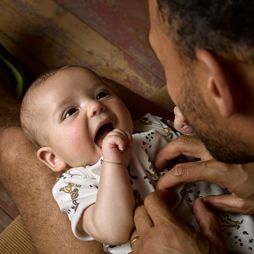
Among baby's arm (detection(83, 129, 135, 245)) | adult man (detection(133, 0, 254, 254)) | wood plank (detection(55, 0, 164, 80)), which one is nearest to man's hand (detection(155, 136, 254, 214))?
adult man (detection(133, 0, 254, 254))

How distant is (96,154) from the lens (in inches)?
54.1

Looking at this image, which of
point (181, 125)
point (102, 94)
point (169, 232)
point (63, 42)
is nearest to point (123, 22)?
point (63, 42)

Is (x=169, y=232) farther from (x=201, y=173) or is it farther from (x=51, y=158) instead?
(x=51, y=158)

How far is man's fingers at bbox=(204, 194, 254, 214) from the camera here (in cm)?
123

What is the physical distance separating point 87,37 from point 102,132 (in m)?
1.11

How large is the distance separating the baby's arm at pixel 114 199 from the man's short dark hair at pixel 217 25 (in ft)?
1.39

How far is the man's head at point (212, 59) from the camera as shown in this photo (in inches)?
33.5

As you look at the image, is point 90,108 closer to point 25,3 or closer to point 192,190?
point 192,190

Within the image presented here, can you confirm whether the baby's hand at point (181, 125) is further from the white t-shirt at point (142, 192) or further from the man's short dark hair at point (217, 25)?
the man's short dark hair at point (217, 25)

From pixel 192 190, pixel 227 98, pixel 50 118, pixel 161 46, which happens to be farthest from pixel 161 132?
pixel 227 98

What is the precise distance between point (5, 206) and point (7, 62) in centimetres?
63

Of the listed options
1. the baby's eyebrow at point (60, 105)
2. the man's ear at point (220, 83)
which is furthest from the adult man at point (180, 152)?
the baby's eyebrow at point (60, 105)

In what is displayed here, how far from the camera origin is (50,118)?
4.67 ft

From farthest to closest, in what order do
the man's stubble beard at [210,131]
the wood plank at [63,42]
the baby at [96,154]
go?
the wood plank at [63,42] < the baby at [96,154] < the man's stubble beard at [210,131]
